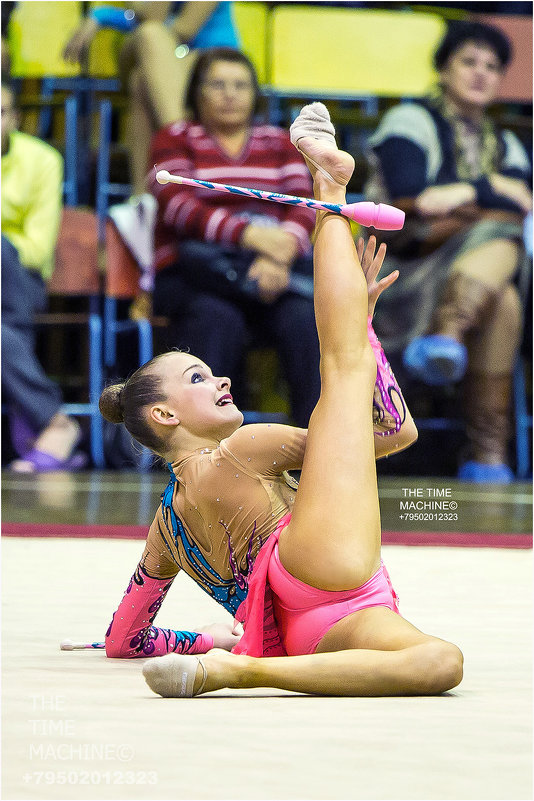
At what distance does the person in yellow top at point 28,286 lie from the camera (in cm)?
449

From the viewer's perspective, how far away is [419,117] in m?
4.41

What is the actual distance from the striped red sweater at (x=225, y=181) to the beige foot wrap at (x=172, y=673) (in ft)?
9.55

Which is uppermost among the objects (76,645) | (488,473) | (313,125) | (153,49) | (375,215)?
(153,49)

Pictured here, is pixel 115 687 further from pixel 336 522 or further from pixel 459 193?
pixel 459 193

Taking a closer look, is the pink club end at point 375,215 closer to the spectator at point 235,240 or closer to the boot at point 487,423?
the spectator at point 235,240

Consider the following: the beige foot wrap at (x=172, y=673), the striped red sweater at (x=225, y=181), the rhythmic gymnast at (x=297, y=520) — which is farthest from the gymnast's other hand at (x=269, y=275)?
the beige foot wrap at (x=172, y=673)

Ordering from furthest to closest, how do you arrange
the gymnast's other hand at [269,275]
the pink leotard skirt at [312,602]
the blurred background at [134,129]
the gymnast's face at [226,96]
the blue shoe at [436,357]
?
the blurred background at [134,129], the blue shoe at [436,357], the gymnast's face at [226,96], the gymnast's other hand at [269,275], the pink leotard skirt at [312,602]

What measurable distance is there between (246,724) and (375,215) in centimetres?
78

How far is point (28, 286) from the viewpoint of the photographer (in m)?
4.55

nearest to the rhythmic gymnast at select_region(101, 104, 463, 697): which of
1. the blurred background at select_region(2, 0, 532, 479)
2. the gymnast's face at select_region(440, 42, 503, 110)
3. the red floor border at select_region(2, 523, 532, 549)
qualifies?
the red floor border at select_region(2, 523, 532, 549)

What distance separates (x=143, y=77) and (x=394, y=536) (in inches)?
93.8

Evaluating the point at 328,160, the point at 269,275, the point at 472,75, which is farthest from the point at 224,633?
the point at 472,75

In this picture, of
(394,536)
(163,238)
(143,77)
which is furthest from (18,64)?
(394,536)

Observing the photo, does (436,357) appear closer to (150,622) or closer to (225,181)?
(225,181)
